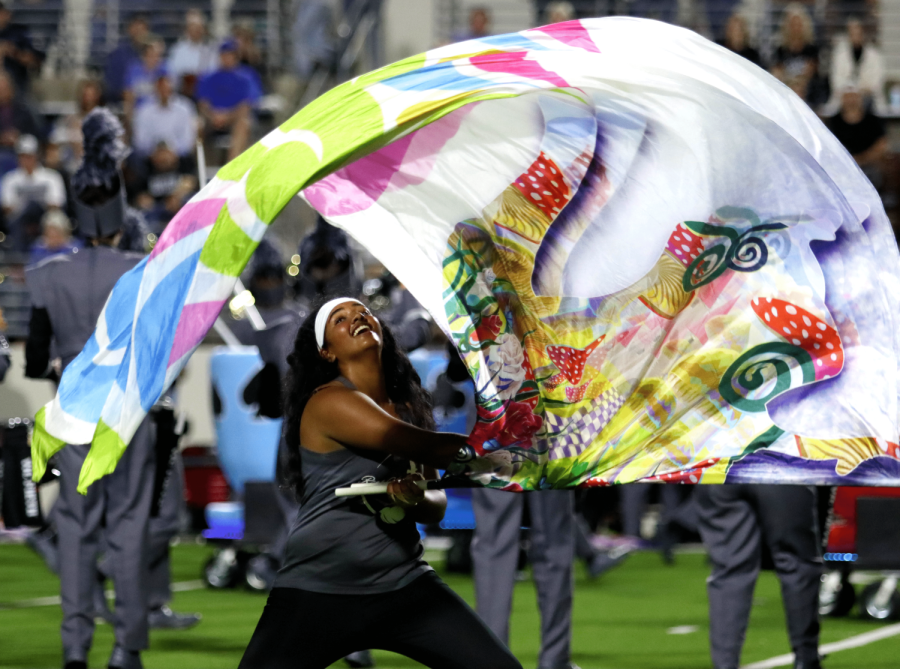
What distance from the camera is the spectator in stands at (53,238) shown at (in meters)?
13.8

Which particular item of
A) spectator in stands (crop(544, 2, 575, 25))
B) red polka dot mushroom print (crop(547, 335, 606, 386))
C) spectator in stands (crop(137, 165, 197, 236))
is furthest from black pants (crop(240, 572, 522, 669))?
spectator in stands (crop(544, 2, 575, 25))

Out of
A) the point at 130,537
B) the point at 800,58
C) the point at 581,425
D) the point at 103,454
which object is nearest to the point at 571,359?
the point at 581,425

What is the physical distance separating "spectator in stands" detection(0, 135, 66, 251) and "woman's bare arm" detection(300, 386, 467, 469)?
10.9m

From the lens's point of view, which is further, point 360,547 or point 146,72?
point 146,72

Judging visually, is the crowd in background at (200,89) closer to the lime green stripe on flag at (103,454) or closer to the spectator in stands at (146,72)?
the spectator in stands at (146,72)

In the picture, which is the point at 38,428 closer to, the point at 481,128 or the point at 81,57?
the point at 481,128

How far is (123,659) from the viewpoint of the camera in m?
6.82

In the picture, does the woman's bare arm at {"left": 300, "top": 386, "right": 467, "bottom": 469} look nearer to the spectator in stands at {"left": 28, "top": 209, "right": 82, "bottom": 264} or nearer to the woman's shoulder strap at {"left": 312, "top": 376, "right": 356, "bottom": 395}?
the woman's shoulder strap at {"left": 312, "top": 376, "right": 356, "bottom": 395}

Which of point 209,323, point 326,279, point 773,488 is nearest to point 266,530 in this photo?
point 326,279

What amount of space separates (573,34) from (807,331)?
4.09 ft

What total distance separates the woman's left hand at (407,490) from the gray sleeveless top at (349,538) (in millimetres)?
92

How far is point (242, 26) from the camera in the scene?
1639 centimetres

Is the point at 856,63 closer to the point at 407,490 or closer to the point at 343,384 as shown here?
the point at 343,384

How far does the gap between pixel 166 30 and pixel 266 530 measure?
953cm
